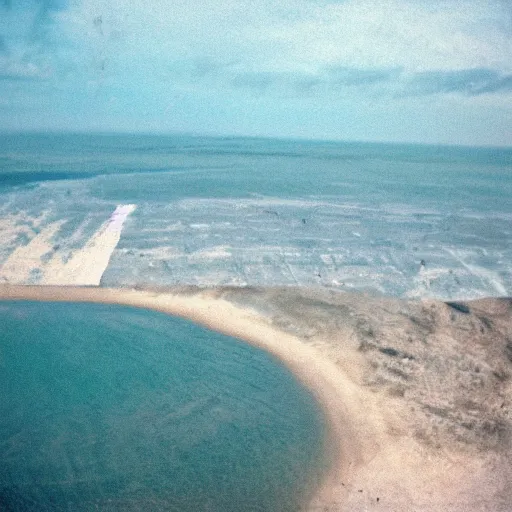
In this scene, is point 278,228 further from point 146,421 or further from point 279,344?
point 146,421

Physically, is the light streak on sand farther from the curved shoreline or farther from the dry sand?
the dry sand

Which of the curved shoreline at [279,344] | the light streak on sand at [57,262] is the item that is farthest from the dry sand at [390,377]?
the light streak on sand at [57,262]

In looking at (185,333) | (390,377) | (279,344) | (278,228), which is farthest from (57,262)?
A: (390,377)

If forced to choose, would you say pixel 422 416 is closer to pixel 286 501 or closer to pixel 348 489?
pixel 348 489

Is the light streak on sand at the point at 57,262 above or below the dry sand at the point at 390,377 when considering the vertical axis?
above

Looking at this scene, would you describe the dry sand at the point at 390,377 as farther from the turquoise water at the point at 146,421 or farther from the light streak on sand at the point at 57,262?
the light streak on sand at the point at 57,262
